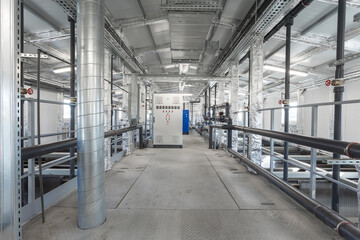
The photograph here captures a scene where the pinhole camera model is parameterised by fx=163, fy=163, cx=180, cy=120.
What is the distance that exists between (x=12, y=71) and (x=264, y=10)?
3.00 meters

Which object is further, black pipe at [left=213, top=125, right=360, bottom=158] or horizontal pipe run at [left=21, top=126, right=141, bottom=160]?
horizontal pipe run at [left=21, top=126, right=141, bottom=160]

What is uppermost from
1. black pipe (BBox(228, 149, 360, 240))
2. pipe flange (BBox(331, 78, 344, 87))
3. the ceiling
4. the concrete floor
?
the ceiling

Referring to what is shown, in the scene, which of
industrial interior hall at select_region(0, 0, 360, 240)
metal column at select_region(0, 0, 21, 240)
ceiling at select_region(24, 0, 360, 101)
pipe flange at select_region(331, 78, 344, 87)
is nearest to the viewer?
metal column at select_region(0, 0, 21, 240)

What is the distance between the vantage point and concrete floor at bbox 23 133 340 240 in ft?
4.93

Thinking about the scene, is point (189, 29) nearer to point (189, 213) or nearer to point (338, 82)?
point (338, 82)

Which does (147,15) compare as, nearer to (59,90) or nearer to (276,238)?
(276,238)

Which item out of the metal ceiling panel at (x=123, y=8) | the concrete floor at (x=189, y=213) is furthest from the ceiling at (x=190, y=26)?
the concrete floor at (x=189, y=213)

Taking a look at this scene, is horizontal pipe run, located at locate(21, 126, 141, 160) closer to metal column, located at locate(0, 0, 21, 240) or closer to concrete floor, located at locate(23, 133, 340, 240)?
metal column, located at locate(0, 0, 21, 240)

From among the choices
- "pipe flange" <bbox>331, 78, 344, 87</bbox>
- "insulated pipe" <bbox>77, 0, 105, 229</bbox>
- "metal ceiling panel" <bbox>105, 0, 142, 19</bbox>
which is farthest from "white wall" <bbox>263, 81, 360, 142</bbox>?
"insulated pipe" <bbox>77, 0, 105, 229</bbox>

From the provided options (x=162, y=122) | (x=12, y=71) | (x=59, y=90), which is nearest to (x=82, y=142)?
(x=12, y=71)

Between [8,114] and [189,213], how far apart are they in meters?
1.77

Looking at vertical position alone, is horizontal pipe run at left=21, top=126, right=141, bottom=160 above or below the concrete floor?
above

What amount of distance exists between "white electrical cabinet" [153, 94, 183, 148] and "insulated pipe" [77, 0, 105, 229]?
427 centimetres

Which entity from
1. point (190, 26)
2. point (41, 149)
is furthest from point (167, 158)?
point (190, 26)
